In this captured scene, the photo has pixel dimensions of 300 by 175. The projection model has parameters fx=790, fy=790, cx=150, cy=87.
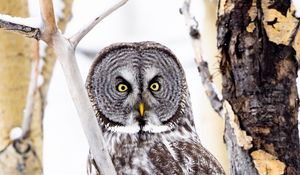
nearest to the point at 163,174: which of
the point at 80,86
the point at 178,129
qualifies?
the point at 178,129

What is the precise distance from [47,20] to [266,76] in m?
0.87

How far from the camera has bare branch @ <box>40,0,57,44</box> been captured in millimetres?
2139

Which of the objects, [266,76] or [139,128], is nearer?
[266,76]

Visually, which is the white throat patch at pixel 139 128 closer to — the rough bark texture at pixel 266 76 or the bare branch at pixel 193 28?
the bare branch at pixel 193 28

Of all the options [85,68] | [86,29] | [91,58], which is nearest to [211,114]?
[91,58]

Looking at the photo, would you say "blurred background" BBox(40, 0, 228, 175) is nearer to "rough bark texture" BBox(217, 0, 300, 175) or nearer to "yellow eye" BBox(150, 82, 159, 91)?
"yellow eye" BBox(150, 82, 159, 91)

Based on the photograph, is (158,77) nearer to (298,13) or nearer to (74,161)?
(298,13)

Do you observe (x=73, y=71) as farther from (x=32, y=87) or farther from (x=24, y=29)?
(x=32, y=87)

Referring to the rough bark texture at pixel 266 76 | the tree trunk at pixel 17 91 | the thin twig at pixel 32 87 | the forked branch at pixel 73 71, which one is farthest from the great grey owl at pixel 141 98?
the forked branch at pixel 73 71

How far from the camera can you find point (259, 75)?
2.69 meters

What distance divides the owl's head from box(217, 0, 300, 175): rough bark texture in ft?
2.71

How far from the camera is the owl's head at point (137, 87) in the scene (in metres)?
3.49

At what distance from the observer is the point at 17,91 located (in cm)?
366

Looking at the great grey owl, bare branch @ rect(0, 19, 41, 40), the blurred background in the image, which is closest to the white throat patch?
the great grey owl
